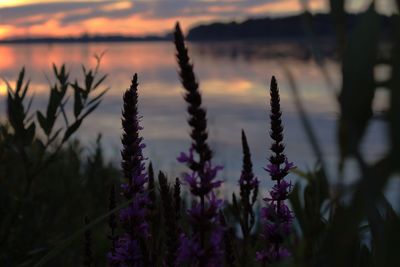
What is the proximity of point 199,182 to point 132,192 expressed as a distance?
49cm

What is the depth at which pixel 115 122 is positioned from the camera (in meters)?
20.9

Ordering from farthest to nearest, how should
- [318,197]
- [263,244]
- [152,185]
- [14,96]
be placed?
1. [14,96]
2. [263,244]
3. [152,185]
4. [318,197]

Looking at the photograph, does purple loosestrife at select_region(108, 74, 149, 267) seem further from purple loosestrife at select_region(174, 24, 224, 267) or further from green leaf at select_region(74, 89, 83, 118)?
green leaf at select_region(74, 89, 83, 118)

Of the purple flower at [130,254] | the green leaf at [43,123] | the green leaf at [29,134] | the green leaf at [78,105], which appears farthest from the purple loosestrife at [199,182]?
the green leaf at [78,105]

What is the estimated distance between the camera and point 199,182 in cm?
113

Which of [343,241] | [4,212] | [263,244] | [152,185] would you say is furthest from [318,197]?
[4,212]

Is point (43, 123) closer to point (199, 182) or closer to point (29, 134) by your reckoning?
point (29, 134)

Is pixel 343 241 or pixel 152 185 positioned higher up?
pixel 343 241

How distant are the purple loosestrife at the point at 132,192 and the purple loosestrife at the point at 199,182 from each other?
356 mm

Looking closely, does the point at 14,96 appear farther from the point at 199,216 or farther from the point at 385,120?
the point at 385,120

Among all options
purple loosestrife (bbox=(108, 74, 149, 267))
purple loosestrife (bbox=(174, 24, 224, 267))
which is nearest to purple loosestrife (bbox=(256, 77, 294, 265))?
purple loosestrife (bbox=(108, 74, 149, 267))

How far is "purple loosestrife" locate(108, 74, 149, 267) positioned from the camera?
154 cm

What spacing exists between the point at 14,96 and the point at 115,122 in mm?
18286

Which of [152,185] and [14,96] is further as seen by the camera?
[14,96]
